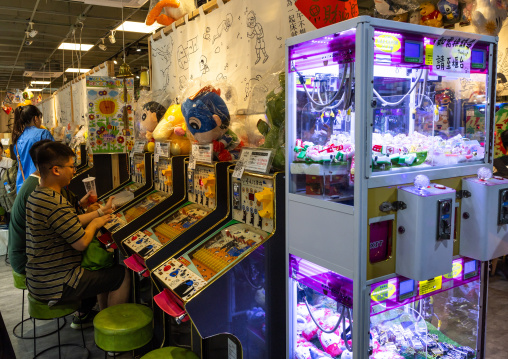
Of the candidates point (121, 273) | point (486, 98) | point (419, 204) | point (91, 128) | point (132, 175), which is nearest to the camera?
point (419, 204)

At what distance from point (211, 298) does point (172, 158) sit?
1.61m

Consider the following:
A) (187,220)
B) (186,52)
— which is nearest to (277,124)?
(187,220)

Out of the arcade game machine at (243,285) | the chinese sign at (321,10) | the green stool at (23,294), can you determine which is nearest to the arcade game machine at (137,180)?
the green stool at (23,294)

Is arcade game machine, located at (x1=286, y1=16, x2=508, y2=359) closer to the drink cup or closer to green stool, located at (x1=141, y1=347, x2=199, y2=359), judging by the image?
green stool, located at (x1=141, y1=347, x2=199, y2=359)

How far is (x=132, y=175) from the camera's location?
4.54 metres

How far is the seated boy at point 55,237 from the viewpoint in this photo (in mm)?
2756

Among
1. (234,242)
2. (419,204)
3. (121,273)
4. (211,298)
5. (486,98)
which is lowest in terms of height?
(121,273)

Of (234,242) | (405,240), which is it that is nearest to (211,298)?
(234,242)

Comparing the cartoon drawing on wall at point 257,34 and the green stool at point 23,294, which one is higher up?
the cartoon drawing on wall at point 257,34

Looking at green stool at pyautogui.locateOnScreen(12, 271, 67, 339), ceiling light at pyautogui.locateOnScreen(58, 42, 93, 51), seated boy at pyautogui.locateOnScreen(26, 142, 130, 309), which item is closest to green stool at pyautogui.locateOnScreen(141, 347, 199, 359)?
seated boy at pyautogui.locateOnScreen(26, 142, 130, 309)

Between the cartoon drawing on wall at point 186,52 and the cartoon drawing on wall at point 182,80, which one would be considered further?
the cartoon drawing on wall at point 182,80

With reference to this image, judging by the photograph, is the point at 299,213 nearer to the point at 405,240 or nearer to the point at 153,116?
the point at 405,240

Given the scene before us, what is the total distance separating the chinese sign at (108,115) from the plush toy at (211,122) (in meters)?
2.69

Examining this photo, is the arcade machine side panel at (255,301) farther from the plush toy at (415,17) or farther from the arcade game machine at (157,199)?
the plush toy at (415,17)
